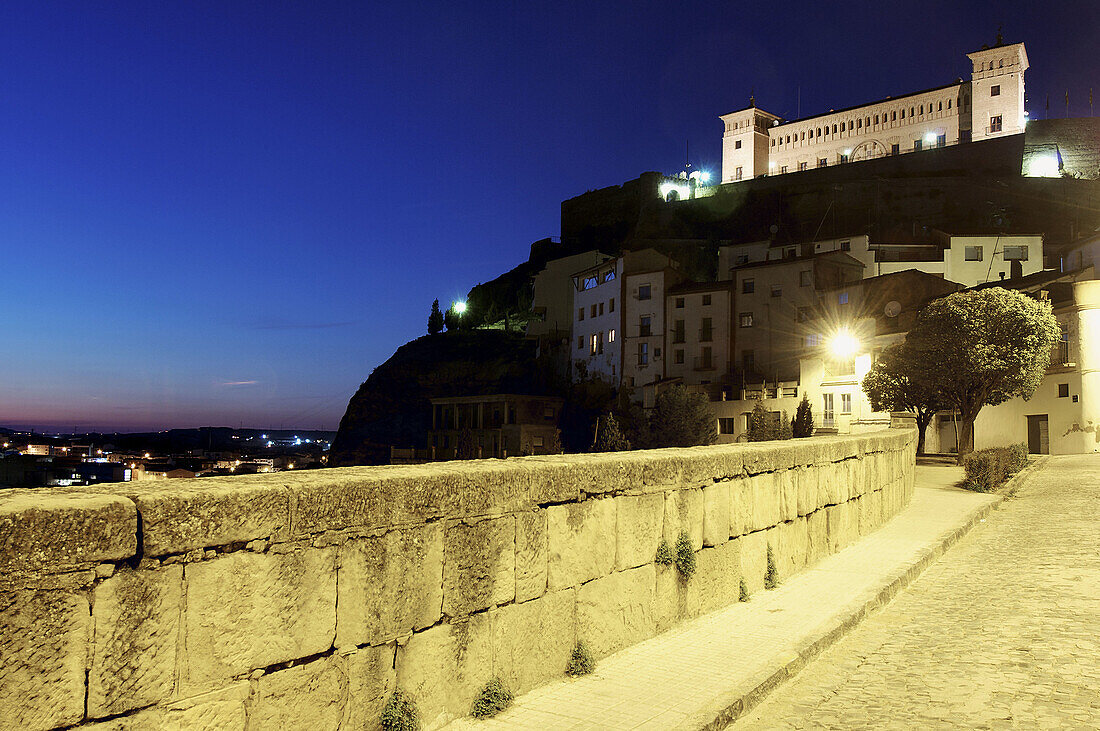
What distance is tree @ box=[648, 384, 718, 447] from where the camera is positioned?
46000 mm

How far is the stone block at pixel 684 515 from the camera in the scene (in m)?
6.28

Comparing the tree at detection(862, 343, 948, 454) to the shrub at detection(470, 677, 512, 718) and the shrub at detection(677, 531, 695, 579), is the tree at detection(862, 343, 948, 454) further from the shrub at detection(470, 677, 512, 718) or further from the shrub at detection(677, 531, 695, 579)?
the shrub at detection(470, 677, 512, 718)

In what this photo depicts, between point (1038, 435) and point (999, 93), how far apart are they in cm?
5654

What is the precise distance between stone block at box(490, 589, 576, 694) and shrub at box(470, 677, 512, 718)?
68mm

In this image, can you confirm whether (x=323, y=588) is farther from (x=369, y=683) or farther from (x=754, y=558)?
(x=754, y=558)

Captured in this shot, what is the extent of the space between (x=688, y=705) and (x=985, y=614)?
4.12 m

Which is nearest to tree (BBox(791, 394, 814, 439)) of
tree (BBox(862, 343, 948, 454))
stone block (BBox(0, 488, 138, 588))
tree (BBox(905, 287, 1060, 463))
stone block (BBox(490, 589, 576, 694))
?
tree (BBox(862, 343, 948, 454))

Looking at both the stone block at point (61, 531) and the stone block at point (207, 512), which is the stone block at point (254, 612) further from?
the stone block at point (61, 531)

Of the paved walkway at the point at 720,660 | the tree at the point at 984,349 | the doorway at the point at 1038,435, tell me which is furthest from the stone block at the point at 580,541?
the doorway at the point at 1038,435

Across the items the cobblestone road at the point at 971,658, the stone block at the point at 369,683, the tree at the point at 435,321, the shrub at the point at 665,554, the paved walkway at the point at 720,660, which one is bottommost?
the cobblestone road at the point at 971,658

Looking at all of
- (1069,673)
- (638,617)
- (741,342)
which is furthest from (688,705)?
(741,342)

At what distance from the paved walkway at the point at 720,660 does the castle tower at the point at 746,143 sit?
297 ft

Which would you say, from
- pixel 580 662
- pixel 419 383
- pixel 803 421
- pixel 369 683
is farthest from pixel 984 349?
pixel 419 383

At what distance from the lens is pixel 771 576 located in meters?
8.06
